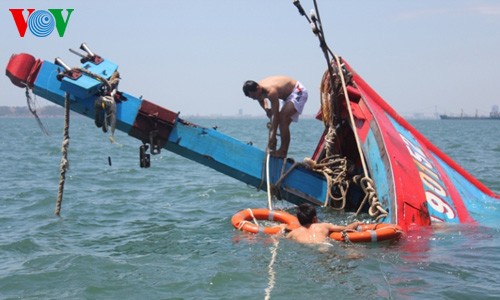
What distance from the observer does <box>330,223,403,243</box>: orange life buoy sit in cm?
648

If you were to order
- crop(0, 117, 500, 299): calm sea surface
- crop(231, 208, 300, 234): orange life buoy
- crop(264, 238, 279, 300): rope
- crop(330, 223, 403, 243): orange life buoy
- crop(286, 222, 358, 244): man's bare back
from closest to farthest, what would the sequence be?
crop(264, 238, 279, 300): rope < crop(0, 117, 500, 299): calm sea surface < crop(330, 223, 403, 243): orange life buoy < crop(286, 222, 358, 244): man's bare back < crop(231, 208, 300, 234): orange life buoy

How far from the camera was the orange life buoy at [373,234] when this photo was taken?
6477 millimetres

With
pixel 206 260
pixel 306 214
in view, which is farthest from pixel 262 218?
pixel 206 260

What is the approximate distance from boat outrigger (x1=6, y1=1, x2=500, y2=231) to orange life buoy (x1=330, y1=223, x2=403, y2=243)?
1.21 feet

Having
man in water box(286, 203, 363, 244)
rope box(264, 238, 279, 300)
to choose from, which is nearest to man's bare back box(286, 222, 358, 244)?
man in water box(286, 203, 363, 244)

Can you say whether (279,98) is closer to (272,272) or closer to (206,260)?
(206,260)

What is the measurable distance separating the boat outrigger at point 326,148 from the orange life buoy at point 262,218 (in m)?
0.61

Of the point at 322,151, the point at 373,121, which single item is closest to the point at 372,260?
the point at 373,121

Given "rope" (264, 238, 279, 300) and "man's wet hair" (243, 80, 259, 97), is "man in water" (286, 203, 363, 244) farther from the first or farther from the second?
"man's wet hair" (243, 80, 259, 97)

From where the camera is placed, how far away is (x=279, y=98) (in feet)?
27.7

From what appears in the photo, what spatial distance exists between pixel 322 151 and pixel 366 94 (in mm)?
1148

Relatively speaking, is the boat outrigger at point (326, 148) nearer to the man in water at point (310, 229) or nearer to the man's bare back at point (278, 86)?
the man's bare back at point (278, 86)

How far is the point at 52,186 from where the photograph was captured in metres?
13.5

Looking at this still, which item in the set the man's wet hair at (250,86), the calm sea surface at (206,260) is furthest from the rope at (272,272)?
the man's wet hair at (250,86)
